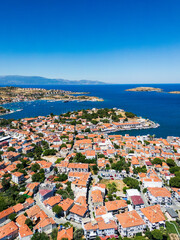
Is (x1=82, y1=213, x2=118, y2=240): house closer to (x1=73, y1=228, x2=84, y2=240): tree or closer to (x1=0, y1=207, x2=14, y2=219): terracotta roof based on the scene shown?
(x1=73, y1=228, x2=84, y2=240): tree

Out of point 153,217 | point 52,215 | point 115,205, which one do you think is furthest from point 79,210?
point 153,217

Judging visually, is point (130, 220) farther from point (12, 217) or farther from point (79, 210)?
point (12, 217)

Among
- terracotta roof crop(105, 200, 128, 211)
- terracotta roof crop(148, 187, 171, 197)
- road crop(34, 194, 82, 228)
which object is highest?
terracotta roof crop(148, 187, 171, 197)

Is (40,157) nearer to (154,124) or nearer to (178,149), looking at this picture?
(178,149)

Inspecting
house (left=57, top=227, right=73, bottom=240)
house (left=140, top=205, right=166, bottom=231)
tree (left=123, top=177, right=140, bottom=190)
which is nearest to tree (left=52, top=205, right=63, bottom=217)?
house (left=57, top=227, right=73, bottom=240)

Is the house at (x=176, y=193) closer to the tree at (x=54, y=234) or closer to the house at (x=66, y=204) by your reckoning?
the house at (x=66, y=204)

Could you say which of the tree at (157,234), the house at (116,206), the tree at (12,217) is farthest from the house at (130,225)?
the tree at (12,217)
